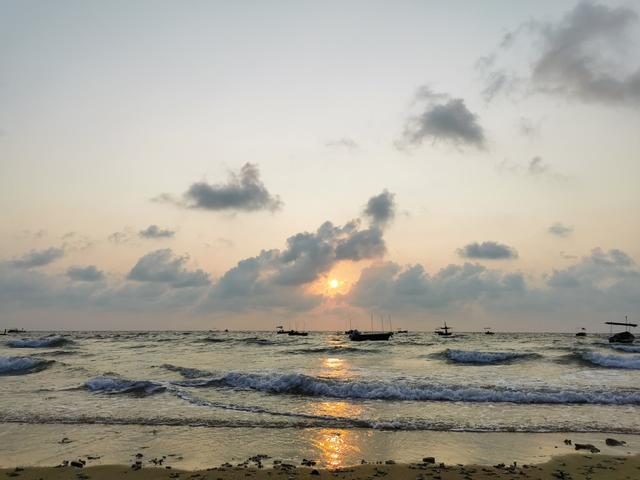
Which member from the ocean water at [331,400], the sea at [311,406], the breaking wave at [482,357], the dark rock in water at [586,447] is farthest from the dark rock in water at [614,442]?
the breaking wave at [482,357]

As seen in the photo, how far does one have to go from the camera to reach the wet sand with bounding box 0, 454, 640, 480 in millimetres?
12441

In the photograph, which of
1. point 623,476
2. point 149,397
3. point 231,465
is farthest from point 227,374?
point 623,476

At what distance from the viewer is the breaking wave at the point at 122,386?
90.4 feet

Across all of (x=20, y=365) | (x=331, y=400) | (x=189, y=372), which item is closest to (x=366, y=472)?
(x=331, y=400)

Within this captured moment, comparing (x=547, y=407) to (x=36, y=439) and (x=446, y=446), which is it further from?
(x=36, y=439)

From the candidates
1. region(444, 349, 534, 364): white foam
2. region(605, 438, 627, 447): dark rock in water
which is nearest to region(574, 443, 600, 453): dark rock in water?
region(605, 438, 627, 447): dark rock in water

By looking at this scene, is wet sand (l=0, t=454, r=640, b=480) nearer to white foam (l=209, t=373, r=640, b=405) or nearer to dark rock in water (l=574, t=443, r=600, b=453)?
dark rock in water (l=574, t=443, r=600, b=453)

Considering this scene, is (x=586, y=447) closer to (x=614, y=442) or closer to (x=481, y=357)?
(x=614, y=442)

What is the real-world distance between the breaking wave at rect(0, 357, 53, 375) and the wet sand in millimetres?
32299

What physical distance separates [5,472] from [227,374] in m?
20.9

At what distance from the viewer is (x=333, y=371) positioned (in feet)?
124

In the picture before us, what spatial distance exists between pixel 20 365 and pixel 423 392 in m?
37.3

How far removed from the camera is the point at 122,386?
1125 inches

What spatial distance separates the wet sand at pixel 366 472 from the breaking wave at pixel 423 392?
1121 cm
